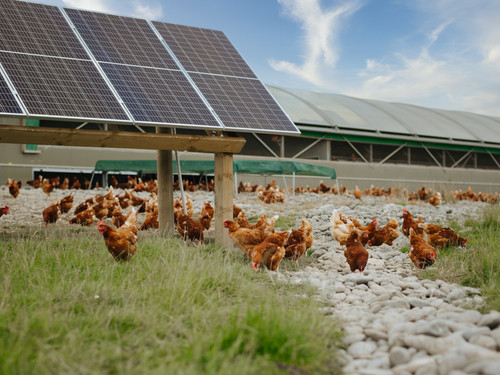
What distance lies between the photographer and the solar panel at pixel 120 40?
296 inches

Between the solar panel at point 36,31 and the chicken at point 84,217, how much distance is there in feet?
10.2

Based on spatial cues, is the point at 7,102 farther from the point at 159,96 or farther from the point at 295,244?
the point at 295,244

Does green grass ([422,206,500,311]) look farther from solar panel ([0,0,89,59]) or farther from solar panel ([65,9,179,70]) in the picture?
solar panel ([0,0,89,59])

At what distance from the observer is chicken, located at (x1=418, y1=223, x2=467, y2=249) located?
21.2ft

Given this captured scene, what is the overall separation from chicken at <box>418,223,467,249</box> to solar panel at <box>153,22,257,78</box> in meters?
4.15

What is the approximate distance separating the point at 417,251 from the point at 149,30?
20.4 ft

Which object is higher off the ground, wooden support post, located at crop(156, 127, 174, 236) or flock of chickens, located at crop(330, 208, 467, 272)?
wooden support post, located at crop(156, 127, 174, 236)

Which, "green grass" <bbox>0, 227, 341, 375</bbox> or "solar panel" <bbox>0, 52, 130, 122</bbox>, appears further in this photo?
"solar panel" <bbox>0, 52, 130, 122</bbox>

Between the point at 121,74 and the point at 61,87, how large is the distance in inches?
41.4

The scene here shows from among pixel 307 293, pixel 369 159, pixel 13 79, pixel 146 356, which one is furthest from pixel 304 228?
pixel 369 159

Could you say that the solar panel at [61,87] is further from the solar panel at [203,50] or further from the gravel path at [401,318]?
the gravel path at [401,318]

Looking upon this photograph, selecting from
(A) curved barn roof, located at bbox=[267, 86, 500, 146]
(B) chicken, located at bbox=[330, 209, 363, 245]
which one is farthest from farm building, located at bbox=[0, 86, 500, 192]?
(B) chicken, located at bbox=[330, 209, 363, 245]

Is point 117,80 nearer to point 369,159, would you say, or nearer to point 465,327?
point 465,327

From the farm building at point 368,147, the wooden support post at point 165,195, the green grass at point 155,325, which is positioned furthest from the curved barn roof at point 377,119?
the green grass at point 155,325
